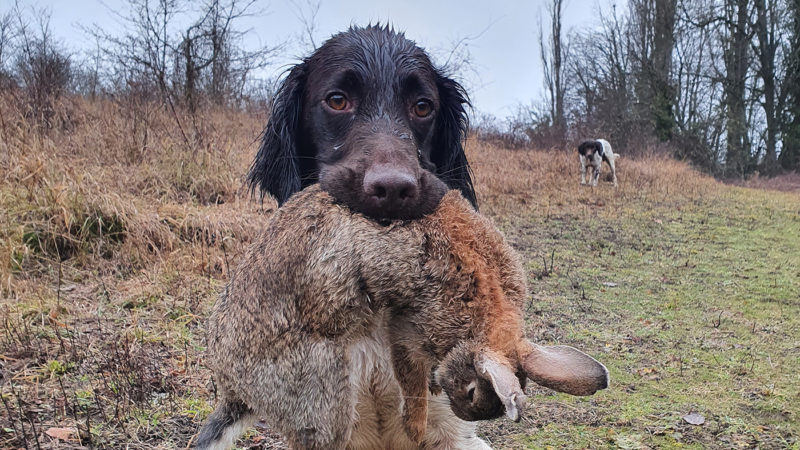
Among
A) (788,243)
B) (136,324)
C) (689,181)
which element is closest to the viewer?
(136,324)

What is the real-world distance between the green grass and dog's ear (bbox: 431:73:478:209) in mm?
1617

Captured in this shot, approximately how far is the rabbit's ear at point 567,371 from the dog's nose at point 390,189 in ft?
2.50

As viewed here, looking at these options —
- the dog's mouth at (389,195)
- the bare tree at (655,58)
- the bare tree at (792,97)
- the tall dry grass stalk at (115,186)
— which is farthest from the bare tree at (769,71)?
the dog's mouth at (389,195)

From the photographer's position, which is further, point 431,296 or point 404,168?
point 404,168

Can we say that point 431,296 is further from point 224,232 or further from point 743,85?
point 743,85

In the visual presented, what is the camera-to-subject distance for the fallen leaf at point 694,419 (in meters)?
3.65

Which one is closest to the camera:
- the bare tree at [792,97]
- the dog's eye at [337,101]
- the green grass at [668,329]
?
the dog's eye at [337,101]

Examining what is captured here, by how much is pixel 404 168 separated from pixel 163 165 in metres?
6.49

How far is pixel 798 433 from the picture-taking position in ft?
11.5

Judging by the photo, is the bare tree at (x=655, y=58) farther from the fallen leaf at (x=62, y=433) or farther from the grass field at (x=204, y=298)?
the fallen leaf at (x=62, y=433)

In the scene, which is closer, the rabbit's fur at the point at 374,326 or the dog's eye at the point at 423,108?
the rabbit's fur at the point at 374,326

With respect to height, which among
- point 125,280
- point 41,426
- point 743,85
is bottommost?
point 41,426

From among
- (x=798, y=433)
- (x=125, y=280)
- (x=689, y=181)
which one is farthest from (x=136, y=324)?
(x=689, y=181)

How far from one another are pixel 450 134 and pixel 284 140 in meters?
1.06
